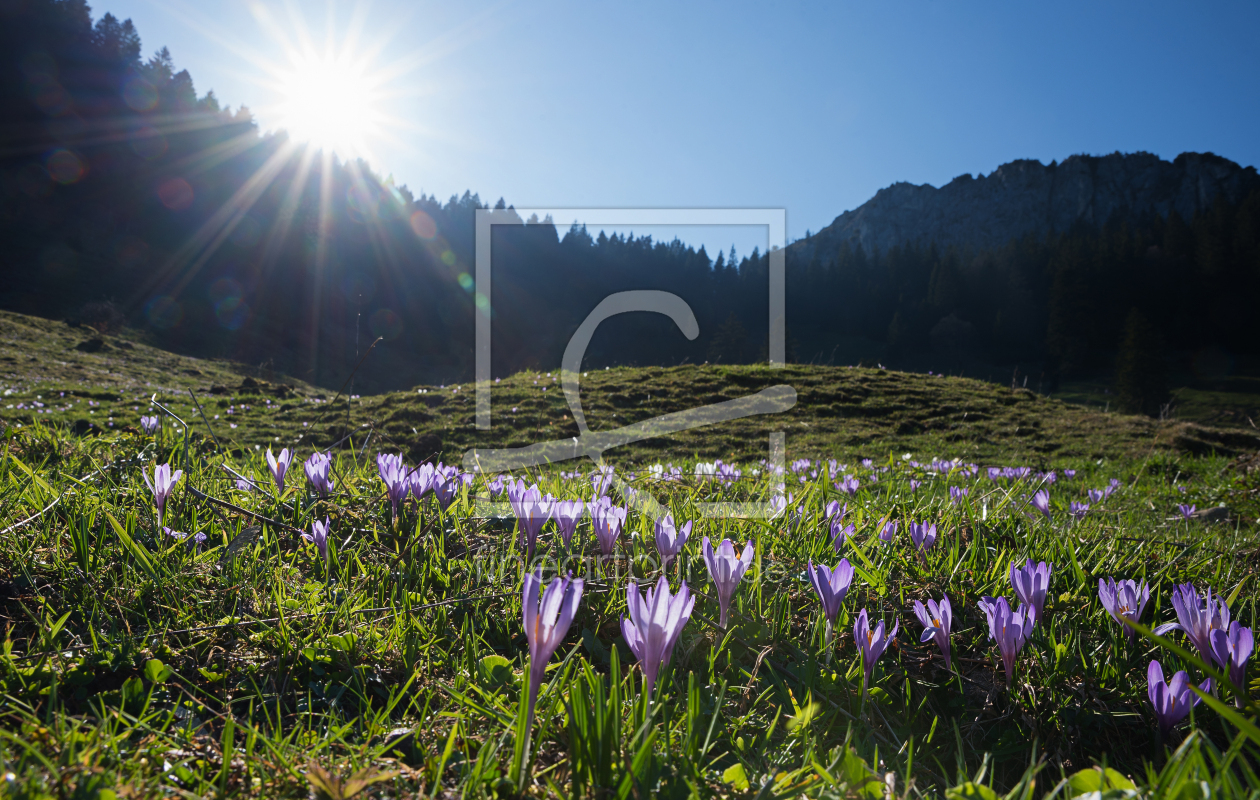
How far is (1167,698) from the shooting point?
4.10 feet

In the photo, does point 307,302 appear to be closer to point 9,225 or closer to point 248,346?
point 248,346

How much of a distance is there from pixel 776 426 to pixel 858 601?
12556 millimetres

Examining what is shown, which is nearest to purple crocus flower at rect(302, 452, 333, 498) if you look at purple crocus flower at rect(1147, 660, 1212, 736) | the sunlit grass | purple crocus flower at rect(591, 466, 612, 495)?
the sunlit grass

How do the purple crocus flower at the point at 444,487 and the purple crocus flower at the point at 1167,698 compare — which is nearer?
the purple crocus flower at the point at 1167,698

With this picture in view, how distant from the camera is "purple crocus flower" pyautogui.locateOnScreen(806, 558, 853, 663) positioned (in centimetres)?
146

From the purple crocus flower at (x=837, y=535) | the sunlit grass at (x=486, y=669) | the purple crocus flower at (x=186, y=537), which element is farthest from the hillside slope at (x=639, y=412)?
the purple crocus flower at (x=837, y=535)

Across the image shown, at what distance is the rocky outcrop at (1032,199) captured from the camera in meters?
132

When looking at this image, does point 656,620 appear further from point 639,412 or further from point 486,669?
point 639,412

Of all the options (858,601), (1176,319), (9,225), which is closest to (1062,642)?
(858,601)

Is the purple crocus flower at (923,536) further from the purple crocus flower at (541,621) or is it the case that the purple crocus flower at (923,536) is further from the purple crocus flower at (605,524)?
the purple crocus flower at (541,621)

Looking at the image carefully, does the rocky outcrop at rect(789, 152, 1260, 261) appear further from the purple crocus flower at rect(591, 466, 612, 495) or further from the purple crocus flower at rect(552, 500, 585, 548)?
the purple crocus flower at rect(552, 500, 585, 548)

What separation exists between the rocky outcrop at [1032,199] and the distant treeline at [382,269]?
1697 inches

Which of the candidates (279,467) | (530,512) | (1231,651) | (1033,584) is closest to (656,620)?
(530,512)

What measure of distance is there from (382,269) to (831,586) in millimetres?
86967
